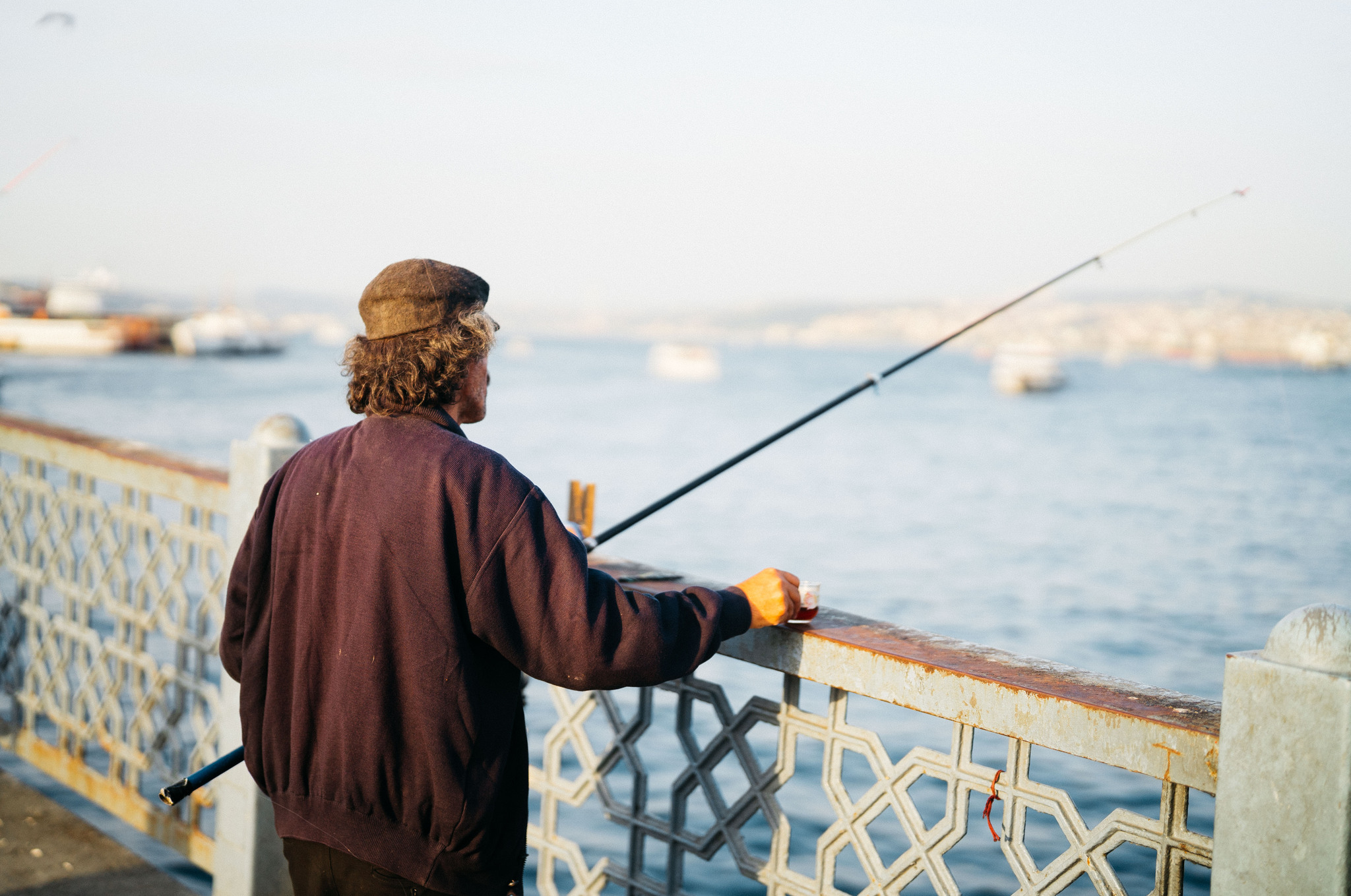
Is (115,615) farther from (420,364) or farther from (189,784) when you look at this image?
(420,364)

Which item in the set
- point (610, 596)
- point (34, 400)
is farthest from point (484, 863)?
point (34, 400)

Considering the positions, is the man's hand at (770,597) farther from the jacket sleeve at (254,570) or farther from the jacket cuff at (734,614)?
the jacket sleeve at (254,570)

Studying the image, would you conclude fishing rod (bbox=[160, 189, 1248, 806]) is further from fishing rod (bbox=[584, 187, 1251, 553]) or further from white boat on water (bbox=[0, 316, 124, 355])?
white boat on water (bbox=[0, 316, 124, 355])

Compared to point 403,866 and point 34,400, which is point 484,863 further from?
point 34,400

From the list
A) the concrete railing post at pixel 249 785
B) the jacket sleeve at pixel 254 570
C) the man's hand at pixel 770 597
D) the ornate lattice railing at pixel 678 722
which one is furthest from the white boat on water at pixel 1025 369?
the jacket sleeve at pixel 254 570

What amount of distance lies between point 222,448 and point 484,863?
33767mm

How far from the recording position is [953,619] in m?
16.0

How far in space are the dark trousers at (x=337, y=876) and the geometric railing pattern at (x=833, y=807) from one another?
2.00ft

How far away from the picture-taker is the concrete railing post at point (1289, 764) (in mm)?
1297

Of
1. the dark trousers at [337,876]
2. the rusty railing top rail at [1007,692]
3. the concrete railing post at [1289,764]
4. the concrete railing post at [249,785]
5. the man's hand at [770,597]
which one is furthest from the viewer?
the concrete railing post at [249,785]

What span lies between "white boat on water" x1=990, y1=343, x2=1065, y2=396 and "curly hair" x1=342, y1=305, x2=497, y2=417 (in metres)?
93.4

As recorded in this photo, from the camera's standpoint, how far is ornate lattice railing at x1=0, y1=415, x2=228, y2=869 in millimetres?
3230

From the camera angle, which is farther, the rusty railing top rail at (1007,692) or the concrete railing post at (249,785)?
the concrete railing post at (249,785)

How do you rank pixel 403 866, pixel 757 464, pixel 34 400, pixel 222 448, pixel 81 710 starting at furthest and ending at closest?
pixel 34 400
pixel 757 464
pixel 222 448
pixel 81 710
pixel 403 866
